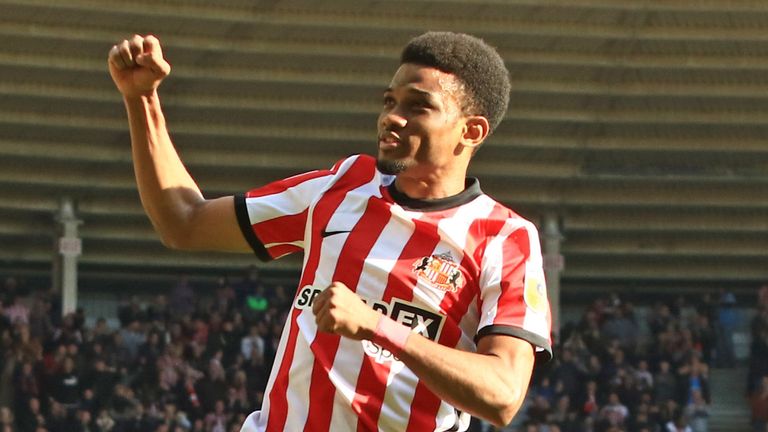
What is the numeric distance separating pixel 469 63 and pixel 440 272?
0.51 meters

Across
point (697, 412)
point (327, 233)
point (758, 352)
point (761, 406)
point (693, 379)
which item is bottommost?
point (327, 233)

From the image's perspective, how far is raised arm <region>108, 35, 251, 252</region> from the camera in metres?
3.85

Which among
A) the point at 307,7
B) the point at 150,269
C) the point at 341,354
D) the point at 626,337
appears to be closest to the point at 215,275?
the point at 150,269

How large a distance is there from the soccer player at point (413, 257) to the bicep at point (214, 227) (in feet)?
0.74

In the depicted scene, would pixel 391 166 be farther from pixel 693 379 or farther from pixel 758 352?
pixel 758 352

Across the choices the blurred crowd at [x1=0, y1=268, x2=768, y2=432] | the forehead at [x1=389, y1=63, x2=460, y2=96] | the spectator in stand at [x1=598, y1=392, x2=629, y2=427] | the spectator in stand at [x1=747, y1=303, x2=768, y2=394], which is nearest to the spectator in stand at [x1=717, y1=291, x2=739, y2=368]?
the blurred crowd at [x1=0, y1=268, x2=768, y2=432]

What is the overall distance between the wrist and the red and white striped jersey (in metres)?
0.37

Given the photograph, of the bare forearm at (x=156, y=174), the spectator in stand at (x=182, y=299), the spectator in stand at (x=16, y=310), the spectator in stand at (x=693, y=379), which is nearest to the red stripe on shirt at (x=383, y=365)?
the bare forearm at (x=156, y=174)

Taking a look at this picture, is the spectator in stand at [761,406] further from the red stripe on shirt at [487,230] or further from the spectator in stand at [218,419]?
the red stripe on shirt at [487,230]

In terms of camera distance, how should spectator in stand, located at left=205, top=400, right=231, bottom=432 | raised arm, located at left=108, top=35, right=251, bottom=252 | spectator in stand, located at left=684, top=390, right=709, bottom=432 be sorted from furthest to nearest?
spectator in stand, located at left=684, top=390, right=709, bottom=432
spectator in stand, located at left=205, top=400, right=231, bottom=432
raised arm, located at left=108, top=35, right=251, bottom=252

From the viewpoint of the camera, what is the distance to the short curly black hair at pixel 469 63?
3.59 m

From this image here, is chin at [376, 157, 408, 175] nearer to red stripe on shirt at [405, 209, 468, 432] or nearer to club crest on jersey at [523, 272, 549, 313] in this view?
red stripe on shirt at [405, 209, 468, 432]

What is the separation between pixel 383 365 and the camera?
3561mm

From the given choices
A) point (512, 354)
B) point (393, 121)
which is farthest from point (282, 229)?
point (512, 354)
